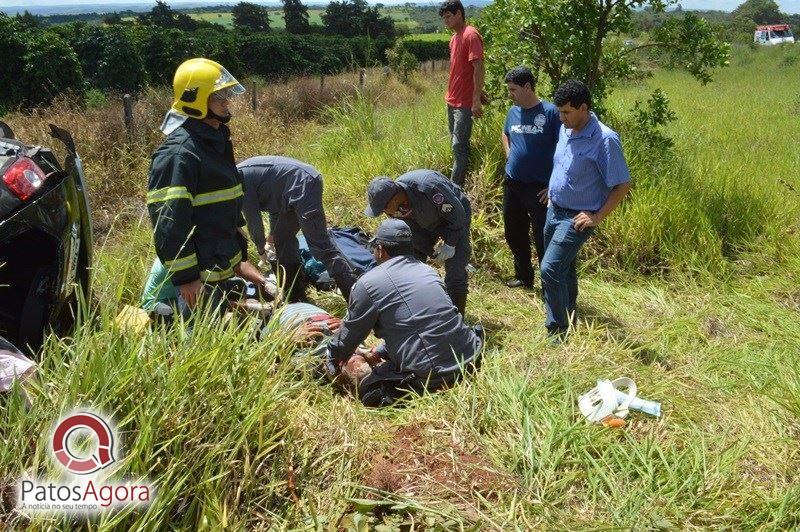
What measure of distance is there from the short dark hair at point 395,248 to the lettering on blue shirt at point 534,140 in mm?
1690

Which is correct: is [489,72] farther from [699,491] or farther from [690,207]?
[699,491]

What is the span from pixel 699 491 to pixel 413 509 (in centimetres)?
106

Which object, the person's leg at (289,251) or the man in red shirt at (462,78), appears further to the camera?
the man in red shirt at (462,78)

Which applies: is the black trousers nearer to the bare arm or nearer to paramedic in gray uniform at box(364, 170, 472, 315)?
paramedic in gray uniform at box(364, 170, 472, 315)

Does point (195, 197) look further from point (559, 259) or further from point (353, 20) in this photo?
point (353, 20)

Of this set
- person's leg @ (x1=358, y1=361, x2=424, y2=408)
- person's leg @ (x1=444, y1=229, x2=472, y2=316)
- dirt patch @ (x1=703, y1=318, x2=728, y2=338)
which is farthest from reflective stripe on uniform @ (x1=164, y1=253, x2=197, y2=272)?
dirt patch @ (x1=703, y1=318, x2=728, y2=338)

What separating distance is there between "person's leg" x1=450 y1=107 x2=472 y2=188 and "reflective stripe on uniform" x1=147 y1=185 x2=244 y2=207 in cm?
310

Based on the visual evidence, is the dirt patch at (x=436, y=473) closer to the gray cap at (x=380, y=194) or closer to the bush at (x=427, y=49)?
the gray cap at (x=380, y=194)

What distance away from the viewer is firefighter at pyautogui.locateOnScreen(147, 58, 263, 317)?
2.81 metres

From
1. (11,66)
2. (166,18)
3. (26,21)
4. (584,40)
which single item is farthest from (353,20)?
(584,40)

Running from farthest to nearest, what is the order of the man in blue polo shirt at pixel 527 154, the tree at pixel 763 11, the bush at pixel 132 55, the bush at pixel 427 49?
the tree at pixel 763 11 → the bush at pixel 427 49 → the bush at pixel 132 55 → the man in blue polo shirt at pixel 527 154

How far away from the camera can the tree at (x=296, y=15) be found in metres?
37.9

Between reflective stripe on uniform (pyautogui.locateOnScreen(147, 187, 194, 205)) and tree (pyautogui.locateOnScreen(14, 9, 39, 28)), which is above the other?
tree (pyautogui.locateOnScreen(14, 9, 39, 28))

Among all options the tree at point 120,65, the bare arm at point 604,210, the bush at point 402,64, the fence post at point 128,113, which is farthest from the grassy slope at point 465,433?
the tree at point 120,65
